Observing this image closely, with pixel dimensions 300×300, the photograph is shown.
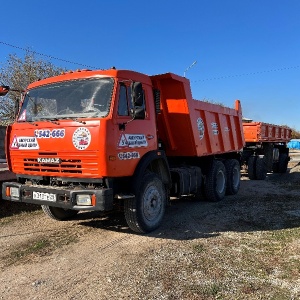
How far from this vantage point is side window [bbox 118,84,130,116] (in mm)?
5590

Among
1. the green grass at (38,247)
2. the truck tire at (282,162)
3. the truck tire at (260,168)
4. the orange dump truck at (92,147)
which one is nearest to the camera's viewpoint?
the green grass at (38,247)

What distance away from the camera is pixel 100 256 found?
5.07 meters

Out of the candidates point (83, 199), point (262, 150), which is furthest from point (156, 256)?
point (262, 150)

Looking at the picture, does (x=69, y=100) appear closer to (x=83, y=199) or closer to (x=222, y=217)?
(x=83, y=199)

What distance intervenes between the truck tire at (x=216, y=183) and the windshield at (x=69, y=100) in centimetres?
440

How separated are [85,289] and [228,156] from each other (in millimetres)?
7678

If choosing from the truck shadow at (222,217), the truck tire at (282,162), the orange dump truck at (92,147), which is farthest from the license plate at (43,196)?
the truck tire at (282,162)

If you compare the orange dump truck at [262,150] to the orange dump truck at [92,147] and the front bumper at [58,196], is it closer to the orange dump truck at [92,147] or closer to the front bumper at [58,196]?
the orange dump truck at [92,147]

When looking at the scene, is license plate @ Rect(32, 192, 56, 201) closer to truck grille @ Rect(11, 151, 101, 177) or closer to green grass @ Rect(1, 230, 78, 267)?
truck grille @ Rect(11, 151, 101, 177)

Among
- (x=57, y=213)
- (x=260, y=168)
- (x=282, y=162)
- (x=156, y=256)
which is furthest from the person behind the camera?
(x=282, y=162)

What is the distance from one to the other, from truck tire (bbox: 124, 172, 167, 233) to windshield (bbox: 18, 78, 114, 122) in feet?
4.78

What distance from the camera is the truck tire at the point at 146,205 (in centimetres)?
584

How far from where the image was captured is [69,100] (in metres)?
5.84

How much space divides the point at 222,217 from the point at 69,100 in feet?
12.9
